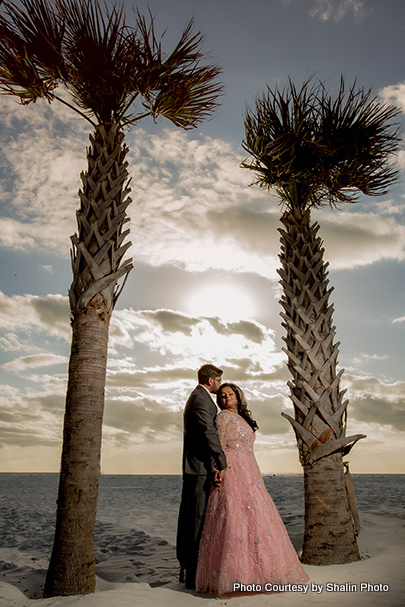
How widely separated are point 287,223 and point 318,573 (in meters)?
5.19

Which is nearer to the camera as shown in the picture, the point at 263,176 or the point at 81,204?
the point at 81,204

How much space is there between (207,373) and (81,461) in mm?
1776

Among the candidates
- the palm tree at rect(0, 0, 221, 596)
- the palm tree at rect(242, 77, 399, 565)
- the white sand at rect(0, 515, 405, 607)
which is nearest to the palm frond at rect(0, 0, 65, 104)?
the palm tree at rect(0, 0, 221, 596)

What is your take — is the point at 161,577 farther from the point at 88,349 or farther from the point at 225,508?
the point at 88,349

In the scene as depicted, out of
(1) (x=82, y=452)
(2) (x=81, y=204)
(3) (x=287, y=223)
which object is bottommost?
(1) (x=82, y=452)

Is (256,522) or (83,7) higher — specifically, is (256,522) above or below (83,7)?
below

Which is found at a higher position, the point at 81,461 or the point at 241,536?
the point at 81,461

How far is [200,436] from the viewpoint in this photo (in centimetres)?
488

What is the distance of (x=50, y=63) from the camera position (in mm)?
6055

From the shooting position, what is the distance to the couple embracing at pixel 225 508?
168 inches

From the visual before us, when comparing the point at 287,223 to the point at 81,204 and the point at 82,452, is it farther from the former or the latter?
the point at 82,452

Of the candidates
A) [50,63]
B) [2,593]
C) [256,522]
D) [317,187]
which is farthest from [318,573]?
[50,63]

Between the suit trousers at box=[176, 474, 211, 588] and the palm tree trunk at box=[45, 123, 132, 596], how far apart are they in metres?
1.02

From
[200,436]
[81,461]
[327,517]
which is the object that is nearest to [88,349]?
[81,461]
